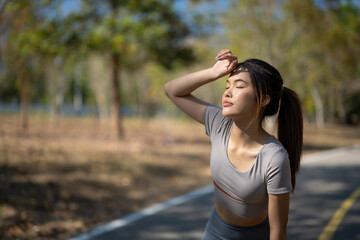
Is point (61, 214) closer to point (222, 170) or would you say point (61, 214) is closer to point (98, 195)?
point (98, 195)

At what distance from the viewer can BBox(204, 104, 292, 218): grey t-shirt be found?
6.70ft

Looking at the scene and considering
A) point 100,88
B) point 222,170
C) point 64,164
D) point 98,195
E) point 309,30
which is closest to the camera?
point 222,170

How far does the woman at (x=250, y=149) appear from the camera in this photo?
2053 millimetres

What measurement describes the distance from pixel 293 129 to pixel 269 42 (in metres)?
19.4

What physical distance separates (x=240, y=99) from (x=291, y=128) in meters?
0.42

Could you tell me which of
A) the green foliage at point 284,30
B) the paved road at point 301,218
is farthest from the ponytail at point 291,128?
the green foliage at point 284,30

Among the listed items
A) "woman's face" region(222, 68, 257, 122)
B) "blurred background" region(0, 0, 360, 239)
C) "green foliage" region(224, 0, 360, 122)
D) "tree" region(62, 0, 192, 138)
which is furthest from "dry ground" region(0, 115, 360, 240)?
"green foliage" region(224, 0, 360, 122)

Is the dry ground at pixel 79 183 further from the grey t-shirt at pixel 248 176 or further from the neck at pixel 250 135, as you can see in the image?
the neck at pixel 250 135

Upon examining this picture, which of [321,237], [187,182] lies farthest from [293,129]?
[187,182]

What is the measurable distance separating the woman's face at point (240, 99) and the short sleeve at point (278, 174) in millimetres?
287

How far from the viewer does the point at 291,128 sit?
235 cm

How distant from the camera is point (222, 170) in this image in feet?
7.47

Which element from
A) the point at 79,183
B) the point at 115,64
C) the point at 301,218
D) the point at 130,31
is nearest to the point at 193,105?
the point at 301,218

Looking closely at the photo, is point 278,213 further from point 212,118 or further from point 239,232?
point 212,118
